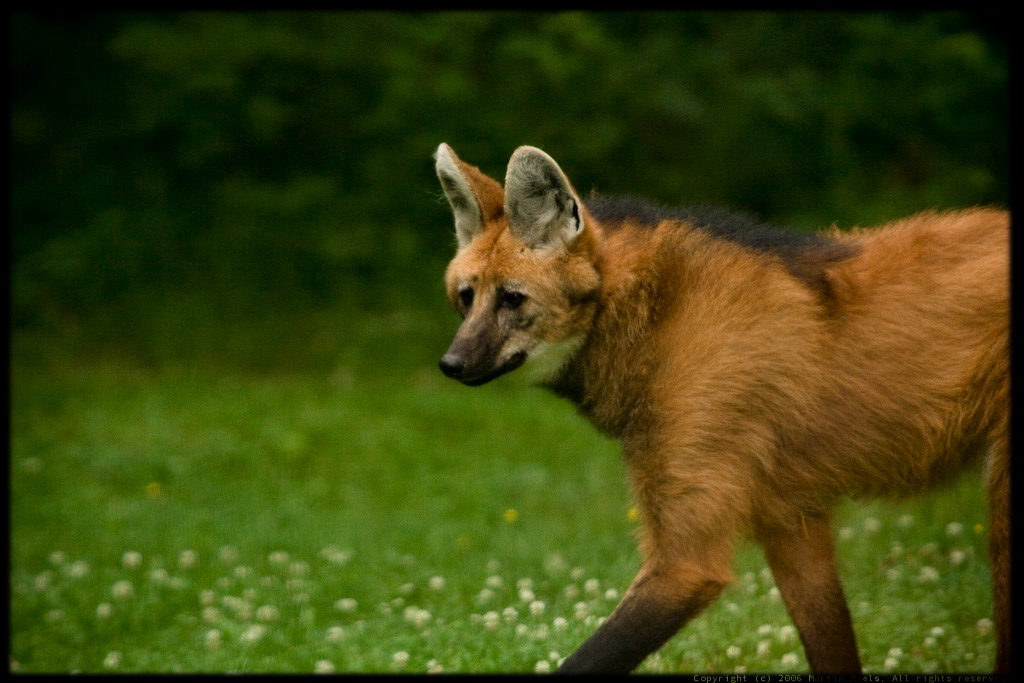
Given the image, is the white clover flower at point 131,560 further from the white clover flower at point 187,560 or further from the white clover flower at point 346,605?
the white clover flower at point 346,605

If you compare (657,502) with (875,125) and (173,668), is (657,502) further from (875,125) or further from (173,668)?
(875,125)

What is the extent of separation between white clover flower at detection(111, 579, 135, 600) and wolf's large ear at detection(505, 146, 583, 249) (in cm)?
274

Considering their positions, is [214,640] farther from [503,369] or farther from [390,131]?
[390,131]

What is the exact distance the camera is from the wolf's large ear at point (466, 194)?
9.60 feet

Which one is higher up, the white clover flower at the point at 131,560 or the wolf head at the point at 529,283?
the wolf head at the point at 529,283

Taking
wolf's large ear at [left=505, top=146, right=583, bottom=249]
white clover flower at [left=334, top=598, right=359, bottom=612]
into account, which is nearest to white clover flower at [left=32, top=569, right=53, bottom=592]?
white clover flower at [left=334, top=598, right=359, bottom=612]

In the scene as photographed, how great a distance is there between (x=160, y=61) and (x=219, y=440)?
331cm

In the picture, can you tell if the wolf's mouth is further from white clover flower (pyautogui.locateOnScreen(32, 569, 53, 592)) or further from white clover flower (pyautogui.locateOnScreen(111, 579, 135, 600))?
white clover flower (pyautogui.locateOnScreen(32, 569, 53, 592))

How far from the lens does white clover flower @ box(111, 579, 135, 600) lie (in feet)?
14.6

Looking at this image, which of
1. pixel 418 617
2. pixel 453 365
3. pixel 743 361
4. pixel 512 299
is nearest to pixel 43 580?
pixel 418 617

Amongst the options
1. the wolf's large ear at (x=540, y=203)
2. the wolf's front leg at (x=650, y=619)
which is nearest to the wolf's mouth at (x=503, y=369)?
the wolf's large ear at (x=540, y=203)

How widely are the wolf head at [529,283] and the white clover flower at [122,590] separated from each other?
2.49 meters

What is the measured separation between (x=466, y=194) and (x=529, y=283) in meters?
0.36

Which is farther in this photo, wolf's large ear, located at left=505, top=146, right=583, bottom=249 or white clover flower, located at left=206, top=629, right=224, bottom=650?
white clover flower, located at left=206, top=629, right=224, bottom=650
